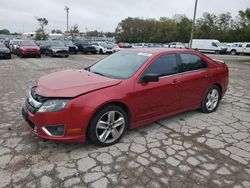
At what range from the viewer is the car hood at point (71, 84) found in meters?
3.48

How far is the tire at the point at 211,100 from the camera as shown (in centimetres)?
543

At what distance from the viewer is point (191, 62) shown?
5062 mm

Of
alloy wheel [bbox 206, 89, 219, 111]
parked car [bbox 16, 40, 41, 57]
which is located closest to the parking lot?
alloy wheel [bbox 206, 89, 219, 111]

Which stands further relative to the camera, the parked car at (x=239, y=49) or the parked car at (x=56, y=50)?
the parked car at (x=239, y=49)

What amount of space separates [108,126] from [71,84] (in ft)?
2.86

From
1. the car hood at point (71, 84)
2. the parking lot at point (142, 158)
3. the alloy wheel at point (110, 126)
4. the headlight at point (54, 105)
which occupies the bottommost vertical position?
the parking lot at point (142, 158)

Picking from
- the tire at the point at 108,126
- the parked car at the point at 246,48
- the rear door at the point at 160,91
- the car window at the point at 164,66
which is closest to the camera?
the tire at the point at 108,126

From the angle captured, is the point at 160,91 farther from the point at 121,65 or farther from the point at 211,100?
the point at 211,100

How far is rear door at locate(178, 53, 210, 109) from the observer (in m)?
4.78

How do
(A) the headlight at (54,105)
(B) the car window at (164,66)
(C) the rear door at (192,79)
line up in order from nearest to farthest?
(A) the headlight at (54,105)
(B) the car window at (164,66)
(C) the rear door at (192,79)

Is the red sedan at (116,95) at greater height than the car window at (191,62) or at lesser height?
lesser

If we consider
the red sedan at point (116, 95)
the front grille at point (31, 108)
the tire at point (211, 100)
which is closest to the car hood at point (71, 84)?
the red sedan at point (116, 95)

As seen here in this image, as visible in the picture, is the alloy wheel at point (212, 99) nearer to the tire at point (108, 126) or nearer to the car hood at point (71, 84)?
the tire at point (108, 126)

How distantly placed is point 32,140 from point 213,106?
403cm
